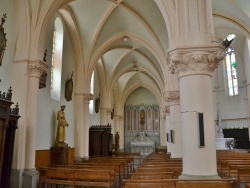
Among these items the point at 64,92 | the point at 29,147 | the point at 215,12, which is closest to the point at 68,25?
the point at 64,92

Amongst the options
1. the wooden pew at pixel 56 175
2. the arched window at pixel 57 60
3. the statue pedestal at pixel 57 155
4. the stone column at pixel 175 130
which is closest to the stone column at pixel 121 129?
the arched window at pixel 57 60

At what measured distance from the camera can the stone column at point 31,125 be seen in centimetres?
913

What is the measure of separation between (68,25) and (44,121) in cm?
576

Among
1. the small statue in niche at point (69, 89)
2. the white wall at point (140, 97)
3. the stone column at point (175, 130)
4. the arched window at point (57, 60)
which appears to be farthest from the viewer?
the white wall at point (140, 97)

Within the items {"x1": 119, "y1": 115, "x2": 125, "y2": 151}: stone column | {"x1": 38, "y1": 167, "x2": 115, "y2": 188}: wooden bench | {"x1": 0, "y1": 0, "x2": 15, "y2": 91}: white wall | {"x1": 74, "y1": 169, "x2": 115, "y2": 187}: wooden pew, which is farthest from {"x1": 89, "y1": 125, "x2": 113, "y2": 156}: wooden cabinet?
{"x1": 119, "y1": 115, "x2": 125, "y2": 151}: stone column

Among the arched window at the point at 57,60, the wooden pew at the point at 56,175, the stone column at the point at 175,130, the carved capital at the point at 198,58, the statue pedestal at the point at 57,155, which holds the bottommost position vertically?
the wooden pew at the point at 56,175

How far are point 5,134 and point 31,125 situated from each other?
6.36ft

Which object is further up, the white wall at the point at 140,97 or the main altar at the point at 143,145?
the white wall at the point at 140,97

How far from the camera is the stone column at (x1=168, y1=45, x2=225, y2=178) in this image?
628cm

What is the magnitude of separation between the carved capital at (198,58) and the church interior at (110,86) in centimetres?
3

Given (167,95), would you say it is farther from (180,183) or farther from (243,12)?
(180,183)

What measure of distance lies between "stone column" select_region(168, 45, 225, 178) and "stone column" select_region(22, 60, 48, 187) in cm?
547

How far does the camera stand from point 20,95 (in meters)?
9.61

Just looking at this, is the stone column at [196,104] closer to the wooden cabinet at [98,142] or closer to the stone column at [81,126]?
the stone column at [81,126]
